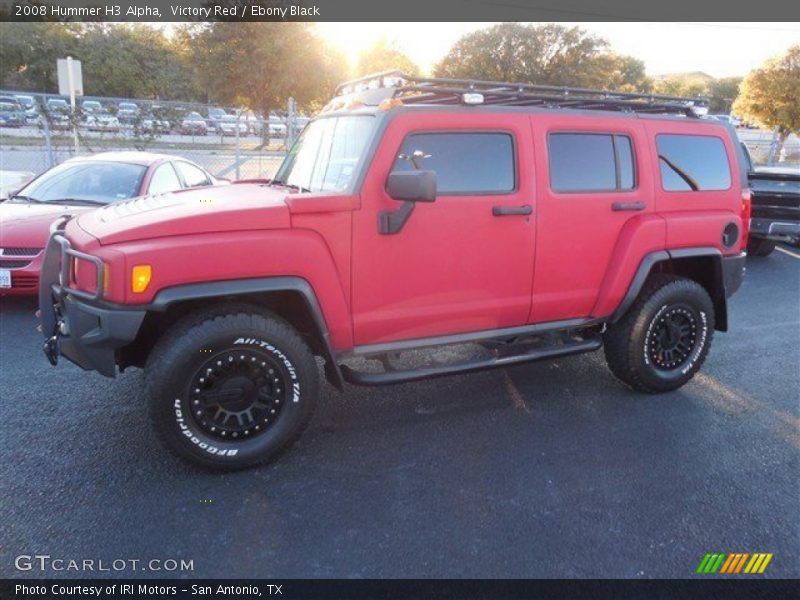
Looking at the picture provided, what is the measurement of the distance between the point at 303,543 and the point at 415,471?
0.84m

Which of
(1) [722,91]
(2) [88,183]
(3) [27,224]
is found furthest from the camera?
(1) [722,91]

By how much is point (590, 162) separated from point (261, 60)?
24.2m

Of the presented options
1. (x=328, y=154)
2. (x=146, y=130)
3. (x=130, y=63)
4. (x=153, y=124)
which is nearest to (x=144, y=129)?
(x=146, y=130)

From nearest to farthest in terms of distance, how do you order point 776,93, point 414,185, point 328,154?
point 414,185, point 328,154, point 776,93

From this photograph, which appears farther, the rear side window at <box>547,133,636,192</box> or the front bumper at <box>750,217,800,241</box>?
the front bumper at <box>750,217,800,241</box>

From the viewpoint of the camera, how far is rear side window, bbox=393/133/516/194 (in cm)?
348

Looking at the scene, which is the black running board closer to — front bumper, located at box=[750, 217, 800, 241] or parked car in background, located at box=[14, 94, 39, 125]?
front bumper, located at box=[750, 217, 800, 241]

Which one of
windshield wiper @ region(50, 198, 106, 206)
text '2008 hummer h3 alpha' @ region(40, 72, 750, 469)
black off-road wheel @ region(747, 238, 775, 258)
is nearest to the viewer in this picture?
A: text '2008 hummer h3 alpha' @ region(40, 72, 750, 469)

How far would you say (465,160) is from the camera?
3619 mm

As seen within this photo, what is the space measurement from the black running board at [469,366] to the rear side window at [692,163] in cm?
136

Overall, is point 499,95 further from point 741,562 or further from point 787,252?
point 787,252

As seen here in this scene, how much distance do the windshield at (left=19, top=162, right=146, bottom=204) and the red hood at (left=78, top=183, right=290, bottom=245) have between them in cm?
325

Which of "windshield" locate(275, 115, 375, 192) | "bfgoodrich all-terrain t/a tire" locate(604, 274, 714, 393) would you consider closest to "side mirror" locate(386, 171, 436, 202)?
"windshield" locate(275, 115, 375, 192)

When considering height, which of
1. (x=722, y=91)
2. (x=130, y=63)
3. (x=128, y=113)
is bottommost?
(x=128, y=113)
